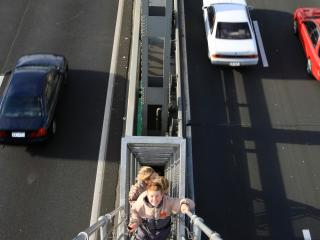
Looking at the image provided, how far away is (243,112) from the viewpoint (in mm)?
15562

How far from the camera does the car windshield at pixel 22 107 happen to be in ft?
47.0

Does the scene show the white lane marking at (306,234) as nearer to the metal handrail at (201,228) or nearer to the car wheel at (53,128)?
the metal handrail at (201,228)

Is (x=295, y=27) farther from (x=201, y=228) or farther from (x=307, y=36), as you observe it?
(x=201, y=228)

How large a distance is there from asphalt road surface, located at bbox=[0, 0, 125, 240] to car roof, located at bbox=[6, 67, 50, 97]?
115 centimetres

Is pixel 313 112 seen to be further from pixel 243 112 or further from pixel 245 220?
pixel 245 220

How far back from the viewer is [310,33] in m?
17.2

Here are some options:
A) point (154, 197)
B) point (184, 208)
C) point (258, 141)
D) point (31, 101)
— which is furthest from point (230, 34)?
point (154, 197)

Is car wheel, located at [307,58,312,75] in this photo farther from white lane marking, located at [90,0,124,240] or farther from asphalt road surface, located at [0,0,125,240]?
asphalt road surface, located at [0,0,125,240]

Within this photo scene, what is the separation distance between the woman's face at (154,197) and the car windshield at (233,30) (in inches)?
411

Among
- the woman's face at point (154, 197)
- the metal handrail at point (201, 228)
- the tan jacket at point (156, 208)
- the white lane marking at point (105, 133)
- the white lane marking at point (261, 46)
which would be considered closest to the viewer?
the metal handrail at point (201, 228)

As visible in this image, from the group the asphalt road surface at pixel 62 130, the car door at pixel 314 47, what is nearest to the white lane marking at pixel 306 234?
the asphalt road surface at pixel 62 130

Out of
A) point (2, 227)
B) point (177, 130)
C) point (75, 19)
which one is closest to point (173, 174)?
point (177, 130)

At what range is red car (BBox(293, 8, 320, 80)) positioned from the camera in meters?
16.4

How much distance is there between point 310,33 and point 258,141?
15.2 feet
